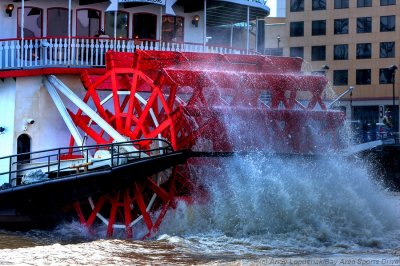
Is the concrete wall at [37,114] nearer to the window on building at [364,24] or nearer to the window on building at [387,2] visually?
the window on building at [364,24]

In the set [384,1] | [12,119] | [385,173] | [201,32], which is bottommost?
[385,173]

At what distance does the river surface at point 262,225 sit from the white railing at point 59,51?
2.97 meters

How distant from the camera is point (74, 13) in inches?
682

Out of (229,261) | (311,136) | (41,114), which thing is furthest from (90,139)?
(229,261)

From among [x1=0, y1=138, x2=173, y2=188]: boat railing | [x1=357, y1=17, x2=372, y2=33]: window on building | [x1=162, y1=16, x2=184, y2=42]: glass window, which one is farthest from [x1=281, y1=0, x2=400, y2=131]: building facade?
[x1=0, y1=138, x2=173, y2=188]: boat railing

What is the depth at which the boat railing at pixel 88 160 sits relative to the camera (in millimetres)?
13922

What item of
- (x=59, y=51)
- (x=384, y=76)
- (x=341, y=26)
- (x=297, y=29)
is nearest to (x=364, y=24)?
(x=341, y=26)

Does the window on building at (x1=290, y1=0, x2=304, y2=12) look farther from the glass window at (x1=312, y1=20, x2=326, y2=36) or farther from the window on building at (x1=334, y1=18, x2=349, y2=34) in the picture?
the window on building at (x1=334, y1=18, x2=349, y2=34)

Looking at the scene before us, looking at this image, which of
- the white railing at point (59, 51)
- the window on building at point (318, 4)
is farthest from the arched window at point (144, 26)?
the window on building at point (318, 4)

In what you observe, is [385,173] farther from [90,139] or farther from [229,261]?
[229,261]

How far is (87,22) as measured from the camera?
17500 mm

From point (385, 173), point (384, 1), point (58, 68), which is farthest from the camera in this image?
point (384, 1)

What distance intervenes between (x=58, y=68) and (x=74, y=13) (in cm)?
185

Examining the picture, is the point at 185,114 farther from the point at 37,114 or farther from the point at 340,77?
the point at 340,77
